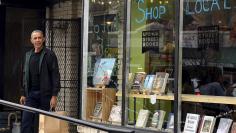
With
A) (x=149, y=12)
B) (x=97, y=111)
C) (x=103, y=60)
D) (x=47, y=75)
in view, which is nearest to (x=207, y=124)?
(x=149, y=12)

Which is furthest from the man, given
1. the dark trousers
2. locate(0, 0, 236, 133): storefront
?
locate(0, 0, 236, 133): storefront

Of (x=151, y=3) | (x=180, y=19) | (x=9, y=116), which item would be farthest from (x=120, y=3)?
(x=9, y=116)

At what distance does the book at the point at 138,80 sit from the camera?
6.91m

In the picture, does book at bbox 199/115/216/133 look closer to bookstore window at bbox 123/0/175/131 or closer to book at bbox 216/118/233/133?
book at bbox 216/118/233/133

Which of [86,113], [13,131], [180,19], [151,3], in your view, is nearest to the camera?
[180,19]

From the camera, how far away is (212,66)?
6367 mm

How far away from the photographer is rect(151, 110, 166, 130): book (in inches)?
259

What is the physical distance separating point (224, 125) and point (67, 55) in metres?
4.07

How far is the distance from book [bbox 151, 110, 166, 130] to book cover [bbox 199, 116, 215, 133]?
0.62m

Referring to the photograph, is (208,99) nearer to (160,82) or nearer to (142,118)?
(160,82)

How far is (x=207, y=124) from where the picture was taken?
6086 mm

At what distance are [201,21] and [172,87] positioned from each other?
2.99 ft

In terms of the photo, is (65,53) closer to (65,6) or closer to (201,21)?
(65,6)

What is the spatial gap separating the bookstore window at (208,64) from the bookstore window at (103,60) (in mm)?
1190
